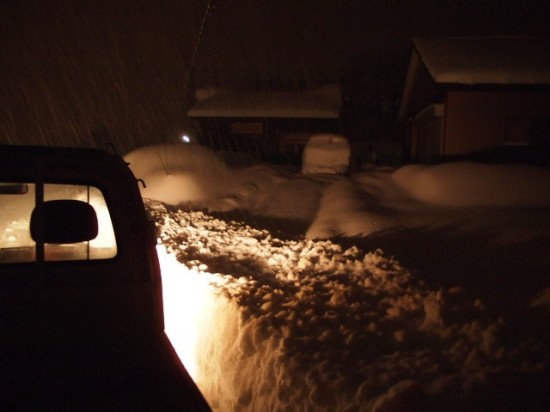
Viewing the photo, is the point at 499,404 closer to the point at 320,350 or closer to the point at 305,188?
the point at 320,350

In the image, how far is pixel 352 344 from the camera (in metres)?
4.73

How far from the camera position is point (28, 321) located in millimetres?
2531

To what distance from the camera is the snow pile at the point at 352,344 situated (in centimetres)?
388

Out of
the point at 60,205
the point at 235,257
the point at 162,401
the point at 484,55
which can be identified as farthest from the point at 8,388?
the point at 484,55

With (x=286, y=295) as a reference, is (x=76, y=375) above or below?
above

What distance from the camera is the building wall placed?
1767cm

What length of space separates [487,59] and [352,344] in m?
17.1

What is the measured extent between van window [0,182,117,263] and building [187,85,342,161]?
1198 inches

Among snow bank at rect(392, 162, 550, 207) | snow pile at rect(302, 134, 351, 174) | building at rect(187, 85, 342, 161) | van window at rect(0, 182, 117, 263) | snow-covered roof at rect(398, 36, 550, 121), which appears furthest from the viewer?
building at rect(187, 85, 342, 161)

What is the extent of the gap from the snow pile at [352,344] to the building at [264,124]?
27867 mm

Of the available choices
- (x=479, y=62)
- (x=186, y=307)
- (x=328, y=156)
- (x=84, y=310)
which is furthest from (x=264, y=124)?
(x=84, y=310)

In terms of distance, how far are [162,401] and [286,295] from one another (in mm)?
3905

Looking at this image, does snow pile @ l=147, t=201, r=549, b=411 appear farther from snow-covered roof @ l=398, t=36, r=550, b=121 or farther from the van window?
snow-covered roof @ l=398, t=36, r=550, b=121

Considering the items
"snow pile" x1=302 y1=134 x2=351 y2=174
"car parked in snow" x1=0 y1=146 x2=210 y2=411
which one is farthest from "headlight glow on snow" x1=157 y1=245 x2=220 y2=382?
"snow pile" x1=302 y1=134 x2=351 y2=174
